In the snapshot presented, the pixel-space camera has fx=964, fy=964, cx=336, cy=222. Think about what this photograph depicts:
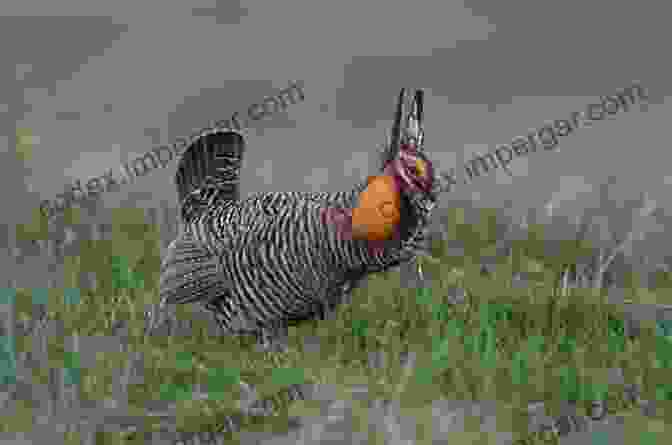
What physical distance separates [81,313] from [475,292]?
1.83 metres

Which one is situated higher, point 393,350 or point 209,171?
point 209,171

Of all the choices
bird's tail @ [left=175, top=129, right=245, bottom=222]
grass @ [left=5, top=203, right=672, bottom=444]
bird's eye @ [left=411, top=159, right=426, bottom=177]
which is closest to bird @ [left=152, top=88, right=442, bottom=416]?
bird's eye @ [left=411, top=159, right=426, bottom=177]

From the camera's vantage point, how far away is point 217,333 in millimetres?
4469

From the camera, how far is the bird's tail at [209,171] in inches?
191

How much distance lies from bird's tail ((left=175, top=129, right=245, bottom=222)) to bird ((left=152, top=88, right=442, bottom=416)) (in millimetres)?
282

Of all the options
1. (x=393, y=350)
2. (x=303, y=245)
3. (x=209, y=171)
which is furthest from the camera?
(x=209, y=171)

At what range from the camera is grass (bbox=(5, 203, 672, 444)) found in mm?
3342

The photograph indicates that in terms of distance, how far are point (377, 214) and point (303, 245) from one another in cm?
35

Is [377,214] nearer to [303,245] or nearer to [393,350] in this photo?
[303,245]

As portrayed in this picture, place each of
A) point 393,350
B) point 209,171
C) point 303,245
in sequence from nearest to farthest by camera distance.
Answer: point 393,350
point 303,245
point 209,171

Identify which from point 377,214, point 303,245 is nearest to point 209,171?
point 303,245

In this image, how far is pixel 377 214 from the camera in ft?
12.7

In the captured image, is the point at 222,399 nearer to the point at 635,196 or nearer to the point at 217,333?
the point at 217,333

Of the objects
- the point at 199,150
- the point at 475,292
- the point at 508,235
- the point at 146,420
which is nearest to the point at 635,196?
the point at 508,235
